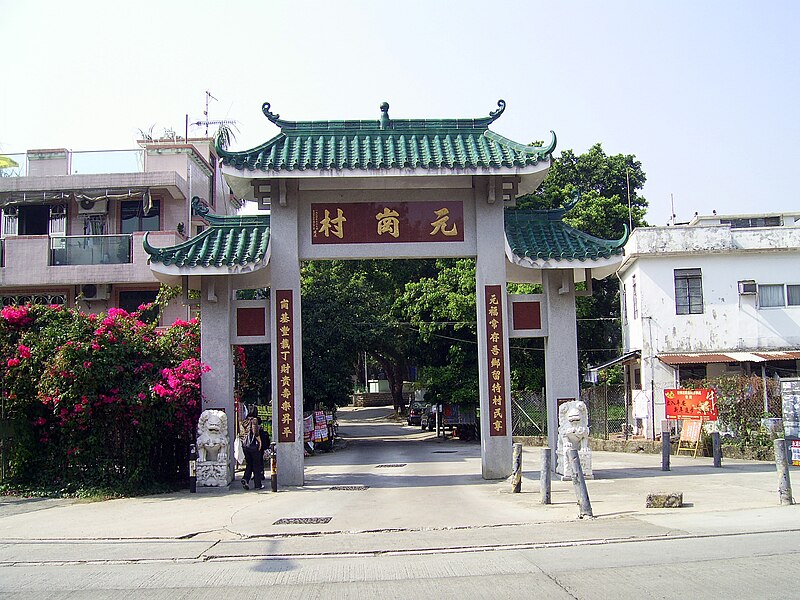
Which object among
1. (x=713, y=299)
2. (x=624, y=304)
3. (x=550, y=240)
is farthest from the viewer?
(x=624, y=304)

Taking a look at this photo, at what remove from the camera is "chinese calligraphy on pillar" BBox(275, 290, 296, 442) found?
50.4ft

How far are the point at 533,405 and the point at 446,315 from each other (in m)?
5.35

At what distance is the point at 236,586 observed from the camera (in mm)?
7387

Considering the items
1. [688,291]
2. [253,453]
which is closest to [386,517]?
[253,453]

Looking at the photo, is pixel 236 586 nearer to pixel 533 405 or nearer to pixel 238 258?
pixel 238 258

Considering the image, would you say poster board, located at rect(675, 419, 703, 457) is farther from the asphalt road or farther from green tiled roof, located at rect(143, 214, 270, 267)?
green tiled roof, located at rect(143, 214, 270, 267)

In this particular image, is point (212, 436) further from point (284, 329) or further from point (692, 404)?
point (692, 404)

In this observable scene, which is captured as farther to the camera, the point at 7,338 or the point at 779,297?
the point at 779,297

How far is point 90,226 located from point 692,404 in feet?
63.7

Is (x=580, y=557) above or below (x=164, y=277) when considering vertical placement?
below

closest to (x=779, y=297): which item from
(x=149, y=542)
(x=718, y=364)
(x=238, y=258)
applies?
(x=718, y=364)

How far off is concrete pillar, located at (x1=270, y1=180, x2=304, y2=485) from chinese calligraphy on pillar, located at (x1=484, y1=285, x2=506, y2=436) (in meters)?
3.82

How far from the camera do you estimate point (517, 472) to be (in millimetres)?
13781

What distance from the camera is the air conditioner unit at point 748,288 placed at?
25600mm
